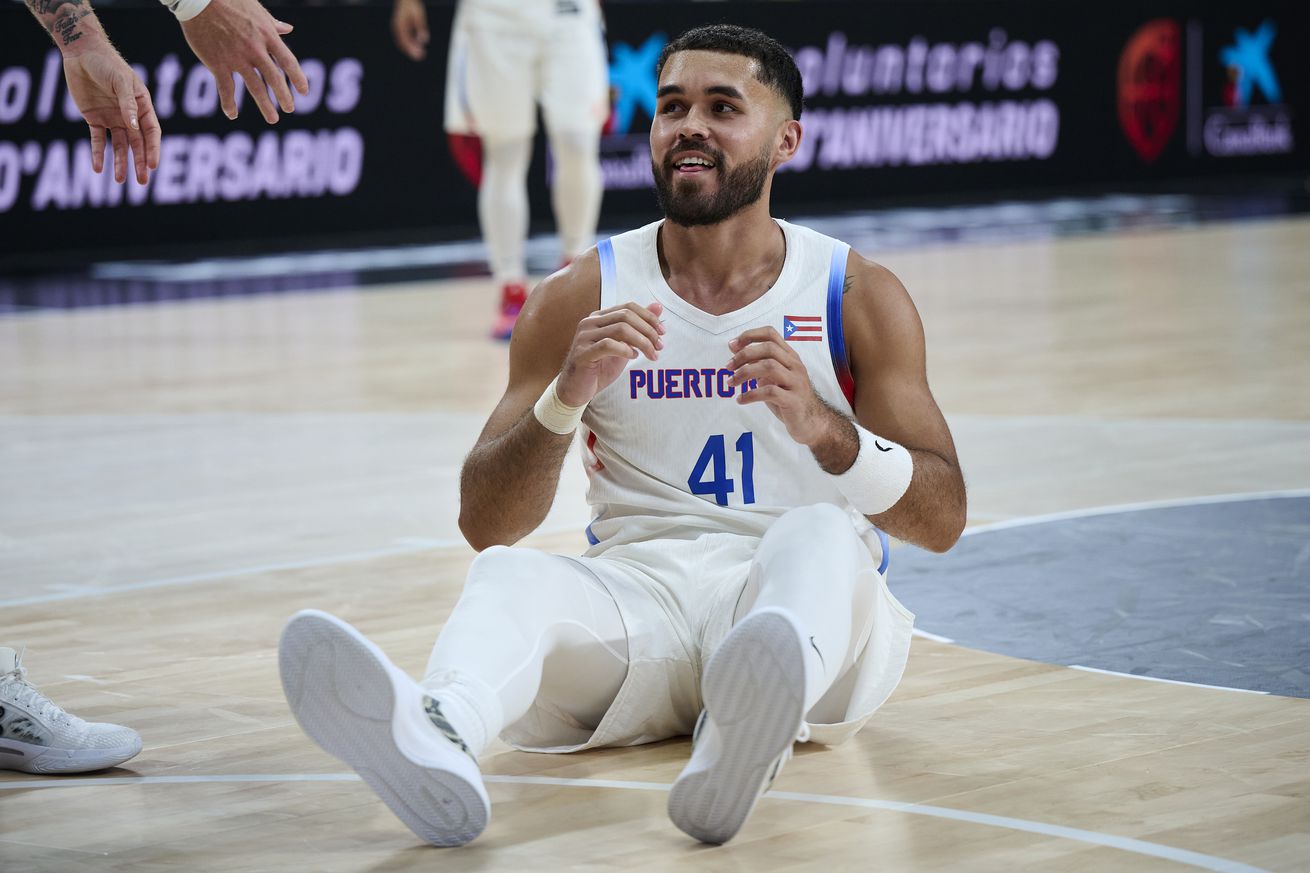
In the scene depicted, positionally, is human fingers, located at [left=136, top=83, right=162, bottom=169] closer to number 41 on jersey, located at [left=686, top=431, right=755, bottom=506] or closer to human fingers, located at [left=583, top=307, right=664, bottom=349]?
human fingers, located at [left=583, top=307, right=664, bottom=349]

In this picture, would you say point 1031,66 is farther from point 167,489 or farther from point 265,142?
point 167,489

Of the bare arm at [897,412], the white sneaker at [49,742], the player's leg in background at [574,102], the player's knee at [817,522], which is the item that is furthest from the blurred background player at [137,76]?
the player's leg in background at [574,102]

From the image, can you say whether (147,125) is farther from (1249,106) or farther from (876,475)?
(1249,106)

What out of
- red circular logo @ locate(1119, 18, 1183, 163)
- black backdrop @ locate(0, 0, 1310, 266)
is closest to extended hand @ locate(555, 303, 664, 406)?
black backdrop @ locate(0, 0, 1310, 266)

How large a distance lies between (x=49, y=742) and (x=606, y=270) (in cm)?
119

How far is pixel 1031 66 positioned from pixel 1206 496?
12804mm

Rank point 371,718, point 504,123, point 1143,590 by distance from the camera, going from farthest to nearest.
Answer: point 504,123
point 1143,590
point 371,718

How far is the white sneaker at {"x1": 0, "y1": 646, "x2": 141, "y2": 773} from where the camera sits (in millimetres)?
3404

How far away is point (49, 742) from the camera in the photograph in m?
3.41

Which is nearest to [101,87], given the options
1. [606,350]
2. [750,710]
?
[606,350]

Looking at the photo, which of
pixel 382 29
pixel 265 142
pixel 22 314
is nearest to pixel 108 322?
pixel 22 314

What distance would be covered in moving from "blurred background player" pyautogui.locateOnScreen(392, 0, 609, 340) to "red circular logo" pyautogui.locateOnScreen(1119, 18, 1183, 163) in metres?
9.73

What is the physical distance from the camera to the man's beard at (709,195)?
3523 millimetres

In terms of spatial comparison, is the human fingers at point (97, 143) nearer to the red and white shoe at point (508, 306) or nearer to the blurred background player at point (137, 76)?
the blurred background player at point (137, 76)
